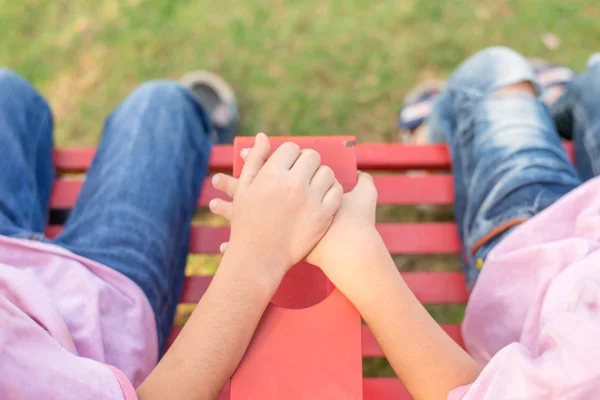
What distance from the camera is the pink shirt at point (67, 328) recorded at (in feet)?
1.99

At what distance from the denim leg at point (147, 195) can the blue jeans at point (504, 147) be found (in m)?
0.57

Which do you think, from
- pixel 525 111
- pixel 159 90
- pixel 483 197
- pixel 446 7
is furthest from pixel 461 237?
pixel 446 7

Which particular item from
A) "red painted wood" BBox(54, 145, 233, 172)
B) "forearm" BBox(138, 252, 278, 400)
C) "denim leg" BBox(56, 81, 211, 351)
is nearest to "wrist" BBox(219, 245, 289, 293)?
"forearm" BBox(138, 252, 278, 400)

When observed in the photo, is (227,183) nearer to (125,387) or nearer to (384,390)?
(125,387)

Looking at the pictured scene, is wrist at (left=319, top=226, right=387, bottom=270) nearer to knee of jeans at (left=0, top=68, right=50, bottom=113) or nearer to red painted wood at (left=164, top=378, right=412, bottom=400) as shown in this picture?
red painted wood at (left=164, top=378, right=412, bottom=400)

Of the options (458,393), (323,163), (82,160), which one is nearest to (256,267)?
(323,163)

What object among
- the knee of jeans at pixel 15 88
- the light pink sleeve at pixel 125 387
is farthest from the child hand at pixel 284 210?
the knee of jeans at pixel 15 88

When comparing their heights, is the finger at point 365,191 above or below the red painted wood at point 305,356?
above

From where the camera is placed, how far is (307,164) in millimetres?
743

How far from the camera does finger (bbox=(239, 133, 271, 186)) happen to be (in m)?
0.76

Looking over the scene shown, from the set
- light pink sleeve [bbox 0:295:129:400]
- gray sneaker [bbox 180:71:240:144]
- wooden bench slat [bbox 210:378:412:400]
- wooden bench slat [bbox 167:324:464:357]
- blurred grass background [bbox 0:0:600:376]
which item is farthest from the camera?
blurred grass background [bbox 0:0:600:376]

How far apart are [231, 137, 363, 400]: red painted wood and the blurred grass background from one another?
96cm

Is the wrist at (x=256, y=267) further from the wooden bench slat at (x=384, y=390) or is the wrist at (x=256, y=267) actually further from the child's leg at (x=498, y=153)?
the child's leg at (x=498, y=153)

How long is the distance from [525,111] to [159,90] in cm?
76
